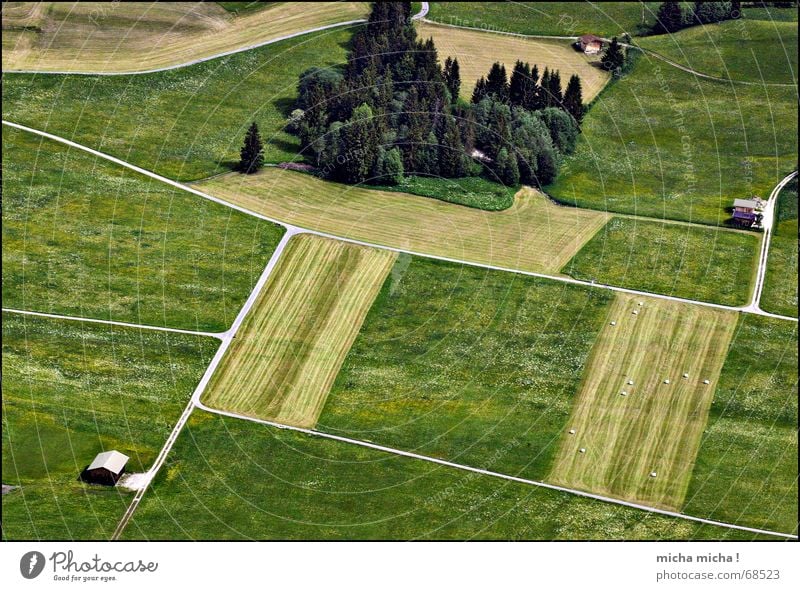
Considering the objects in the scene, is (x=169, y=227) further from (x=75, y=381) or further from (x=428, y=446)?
(x=428, y=446)

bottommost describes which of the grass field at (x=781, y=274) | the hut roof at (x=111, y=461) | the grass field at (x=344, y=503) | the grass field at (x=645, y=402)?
the grass field at (x=344, y=503)

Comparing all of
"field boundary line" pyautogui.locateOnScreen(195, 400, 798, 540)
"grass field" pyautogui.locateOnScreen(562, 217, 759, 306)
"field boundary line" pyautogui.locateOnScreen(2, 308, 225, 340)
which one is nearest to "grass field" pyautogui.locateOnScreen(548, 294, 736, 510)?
"field boundary line" pyautogui.locateOnScreen(195, 400, 798, 540)

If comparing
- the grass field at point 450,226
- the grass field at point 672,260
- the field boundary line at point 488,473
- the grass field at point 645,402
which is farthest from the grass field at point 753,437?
the grass field at point 450,226

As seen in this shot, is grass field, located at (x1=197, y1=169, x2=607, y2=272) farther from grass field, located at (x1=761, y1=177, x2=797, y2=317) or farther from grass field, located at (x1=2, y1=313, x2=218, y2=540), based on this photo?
grass field, located at (x1=2, y1=313, x2=218, y2=540)

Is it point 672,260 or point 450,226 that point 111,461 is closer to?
point 450,226

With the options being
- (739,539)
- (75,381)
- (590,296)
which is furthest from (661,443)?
(75,381)

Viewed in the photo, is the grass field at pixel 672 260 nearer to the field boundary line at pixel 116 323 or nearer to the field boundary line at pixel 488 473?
the field boundary line at pixel 488 473

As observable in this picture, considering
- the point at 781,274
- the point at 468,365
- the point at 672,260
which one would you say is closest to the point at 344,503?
the point at 468,365
